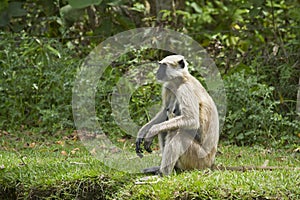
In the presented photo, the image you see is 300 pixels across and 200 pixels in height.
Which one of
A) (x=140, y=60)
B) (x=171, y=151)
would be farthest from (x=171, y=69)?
(x=140, y=60)

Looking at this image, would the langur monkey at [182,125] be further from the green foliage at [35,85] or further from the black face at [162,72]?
the green foliage at [35,85]

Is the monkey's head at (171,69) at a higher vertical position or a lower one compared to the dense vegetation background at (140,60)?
higher

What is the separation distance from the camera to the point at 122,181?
6102 millimetres

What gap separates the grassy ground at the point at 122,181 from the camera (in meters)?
5.49

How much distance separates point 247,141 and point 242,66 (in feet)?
5.45

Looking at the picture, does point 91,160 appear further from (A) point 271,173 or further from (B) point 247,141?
(B) point 247,141

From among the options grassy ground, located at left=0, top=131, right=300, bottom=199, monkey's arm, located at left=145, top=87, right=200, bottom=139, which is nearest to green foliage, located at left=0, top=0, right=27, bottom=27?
grassy ground, located at left=0, top=131, right=300, bottom=199

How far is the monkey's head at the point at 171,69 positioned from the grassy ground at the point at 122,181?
1.02 meters

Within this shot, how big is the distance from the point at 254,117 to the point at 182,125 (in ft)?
10.2

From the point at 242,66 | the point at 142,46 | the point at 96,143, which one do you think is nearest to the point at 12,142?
the point at 96,143

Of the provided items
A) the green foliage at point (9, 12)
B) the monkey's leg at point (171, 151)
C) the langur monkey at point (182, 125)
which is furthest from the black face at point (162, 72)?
the green foliage at point (9, 12)

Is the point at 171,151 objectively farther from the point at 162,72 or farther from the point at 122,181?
the point at 162,72

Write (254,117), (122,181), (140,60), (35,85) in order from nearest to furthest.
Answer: (122,181) → (254,117) → (35,85) → (140,60)

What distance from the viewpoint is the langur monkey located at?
5953mm
